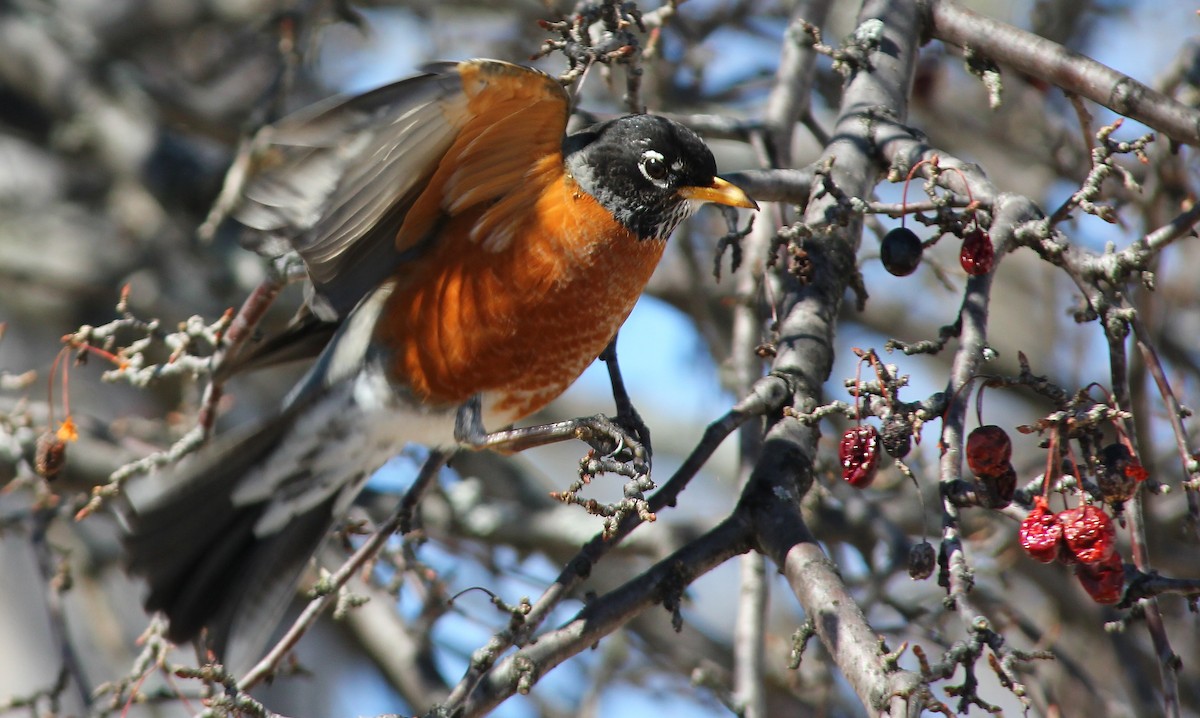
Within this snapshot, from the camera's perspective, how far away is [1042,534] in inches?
70.8

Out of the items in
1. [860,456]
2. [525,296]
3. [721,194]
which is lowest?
[860,456]

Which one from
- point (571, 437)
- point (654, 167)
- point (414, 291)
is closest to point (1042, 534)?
point (571, 437)

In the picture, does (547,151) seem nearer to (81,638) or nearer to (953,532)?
(953,532)

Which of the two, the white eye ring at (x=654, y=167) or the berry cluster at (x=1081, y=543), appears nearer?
the berry cluster at (x=1081, y=543)

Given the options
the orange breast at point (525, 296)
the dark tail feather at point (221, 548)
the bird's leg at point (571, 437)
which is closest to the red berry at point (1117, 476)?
the bird's leg at point (571, 437)

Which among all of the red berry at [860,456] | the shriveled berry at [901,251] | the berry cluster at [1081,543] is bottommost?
the berry cluster at [1081,543]

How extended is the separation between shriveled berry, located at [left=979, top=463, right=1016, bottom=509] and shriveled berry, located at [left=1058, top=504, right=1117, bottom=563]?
130mm

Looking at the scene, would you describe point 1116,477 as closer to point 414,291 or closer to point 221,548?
point 414,291

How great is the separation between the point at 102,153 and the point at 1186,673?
3958 millimetres

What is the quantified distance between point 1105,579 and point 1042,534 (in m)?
0.11

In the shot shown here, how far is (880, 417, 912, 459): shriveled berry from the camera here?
1.64 m

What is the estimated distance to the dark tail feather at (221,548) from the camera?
114 inches

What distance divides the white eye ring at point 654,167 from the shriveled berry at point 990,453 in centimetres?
117

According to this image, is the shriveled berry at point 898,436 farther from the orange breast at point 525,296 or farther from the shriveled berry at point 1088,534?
the orange breast at point 525,296
